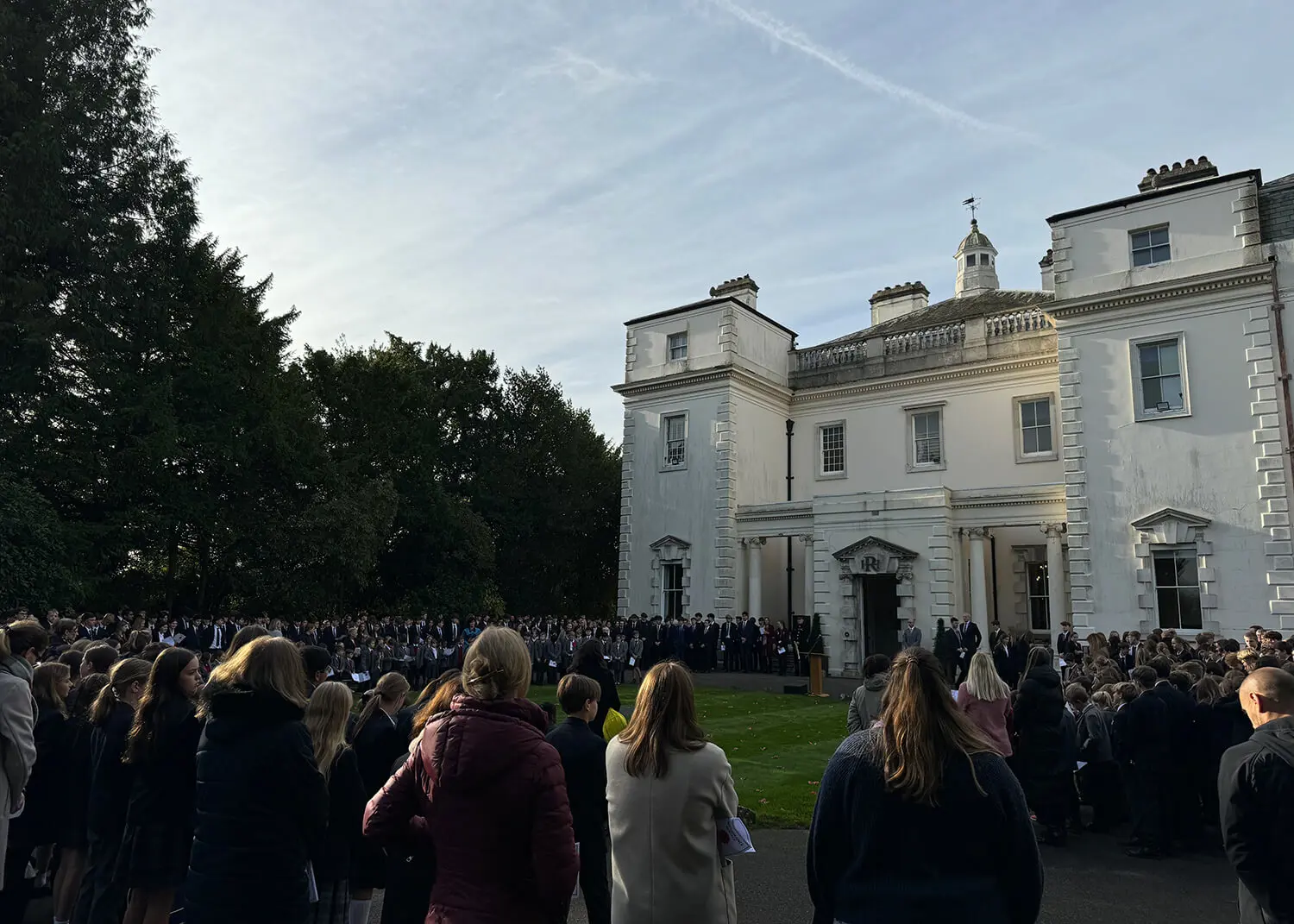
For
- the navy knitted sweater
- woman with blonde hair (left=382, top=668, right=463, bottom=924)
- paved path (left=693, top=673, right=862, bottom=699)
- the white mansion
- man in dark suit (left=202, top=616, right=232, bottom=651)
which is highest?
the white mansion

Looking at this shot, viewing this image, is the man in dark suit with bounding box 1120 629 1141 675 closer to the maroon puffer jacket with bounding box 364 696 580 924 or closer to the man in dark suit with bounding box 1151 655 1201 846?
the man in dark suit with bounding box 1151 655 1201 846

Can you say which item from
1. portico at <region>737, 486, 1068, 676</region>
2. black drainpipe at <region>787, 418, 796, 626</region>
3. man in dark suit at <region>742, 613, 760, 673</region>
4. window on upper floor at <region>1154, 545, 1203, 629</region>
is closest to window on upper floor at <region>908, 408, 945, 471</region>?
portico at <region>737, 486, 1068, 676</region>

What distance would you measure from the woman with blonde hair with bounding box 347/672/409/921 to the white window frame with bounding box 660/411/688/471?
83.3ft

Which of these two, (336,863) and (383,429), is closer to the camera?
(336,863)

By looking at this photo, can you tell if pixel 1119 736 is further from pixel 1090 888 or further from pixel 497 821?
pixel 497 821

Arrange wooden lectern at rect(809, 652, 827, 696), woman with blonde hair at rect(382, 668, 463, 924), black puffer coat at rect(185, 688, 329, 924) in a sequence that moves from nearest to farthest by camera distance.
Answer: black puffer coat at rect(185, 688, 329, 924), woman with blonde hair at rect(382, 668, 463, 924), wooden lectern at rect(809, 652, 827, 696)

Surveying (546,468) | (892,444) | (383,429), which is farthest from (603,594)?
(892,444)

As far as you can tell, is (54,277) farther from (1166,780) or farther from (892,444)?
(1166,780)

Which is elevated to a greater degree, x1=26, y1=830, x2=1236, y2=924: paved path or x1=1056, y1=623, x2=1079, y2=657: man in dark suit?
x1=1056, y1=623, x2=1079, y2=657: man in dark suit

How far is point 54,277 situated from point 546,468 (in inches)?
820

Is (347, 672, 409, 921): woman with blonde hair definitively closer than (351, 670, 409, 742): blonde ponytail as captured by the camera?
Yes

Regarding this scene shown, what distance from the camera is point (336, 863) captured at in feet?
15.6

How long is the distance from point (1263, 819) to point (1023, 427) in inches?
980

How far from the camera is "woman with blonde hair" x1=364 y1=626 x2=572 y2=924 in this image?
316cm
